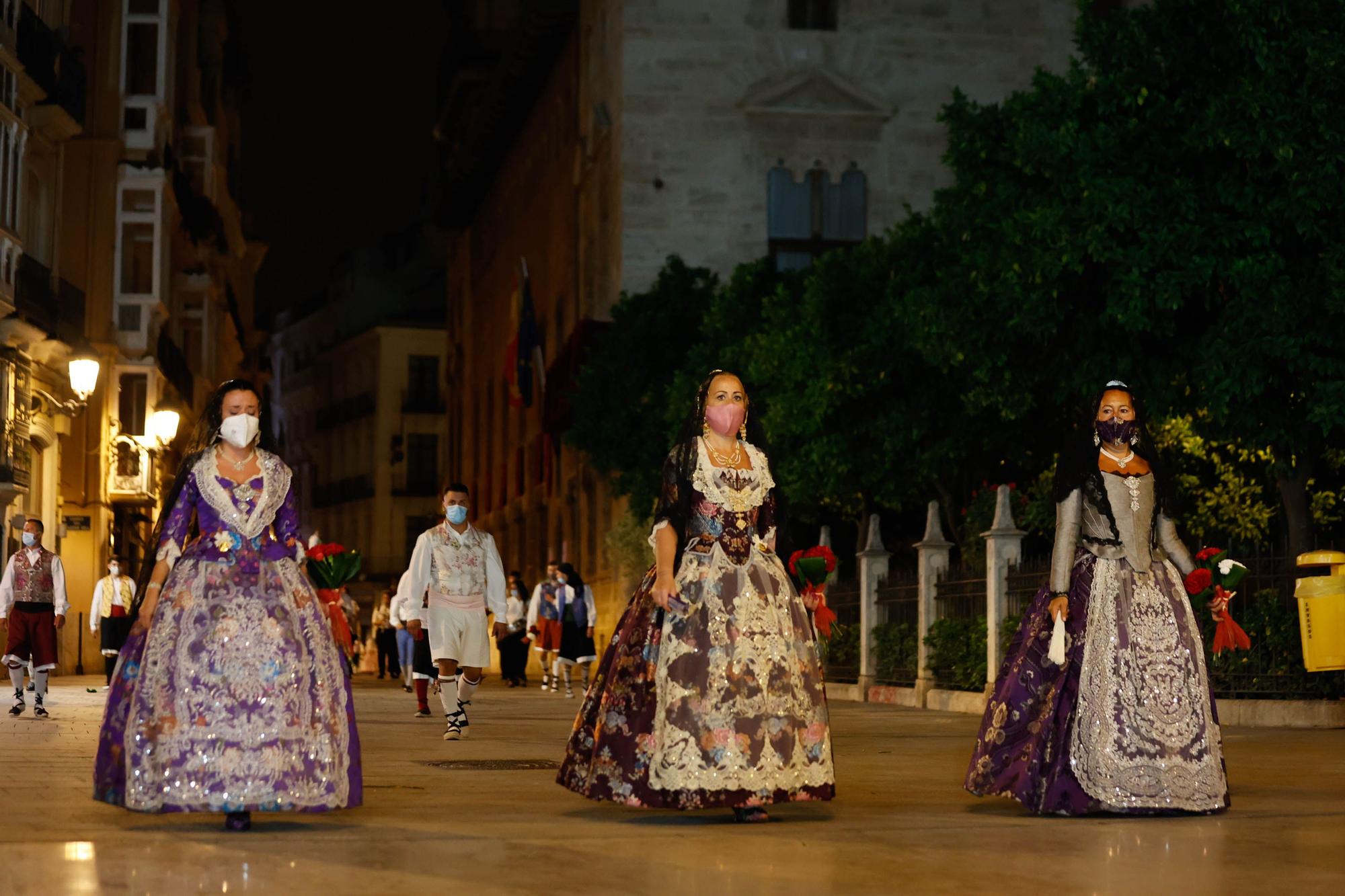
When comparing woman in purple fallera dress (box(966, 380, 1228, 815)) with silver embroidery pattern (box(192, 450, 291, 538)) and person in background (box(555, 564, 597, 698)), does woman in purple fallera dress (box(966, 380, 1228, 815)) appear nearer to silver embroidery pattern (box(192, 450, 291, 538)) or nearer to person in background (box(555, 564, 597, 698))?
silver embroidery pattern (box(192, 450, 291, 538))

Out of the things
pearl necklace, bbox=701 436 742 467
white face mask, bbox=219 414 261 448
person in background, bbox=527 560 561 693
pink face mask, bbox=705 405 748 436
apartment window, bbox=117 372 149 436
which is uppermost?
apartment window, bbox=117 372 149 436

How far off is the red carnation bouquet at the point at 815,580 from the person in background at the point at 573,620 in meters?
19.6

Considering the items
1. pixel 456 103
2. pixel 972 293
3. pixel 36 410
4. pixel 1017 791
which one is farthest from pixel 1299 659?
pixel 456 103

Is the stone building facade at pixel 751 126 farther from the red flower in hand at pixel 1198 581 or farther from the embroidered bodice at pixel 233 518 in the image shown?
the embroidered bodice at pixel 233 518

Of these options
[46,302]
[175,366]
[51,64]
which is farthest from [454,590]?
[175,366]

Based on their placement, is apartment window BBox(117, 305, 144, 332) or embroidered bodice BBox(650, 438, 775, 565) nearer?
embroidered bodice BBox(650, 438, 775, 565)

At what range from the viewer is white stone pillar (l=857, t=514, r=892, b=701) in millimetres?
28172

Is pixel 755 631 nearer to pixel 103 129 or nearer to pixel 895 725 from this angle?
pixel 895 725

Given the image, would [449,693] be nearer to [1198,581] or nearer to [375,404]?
[1198,581]

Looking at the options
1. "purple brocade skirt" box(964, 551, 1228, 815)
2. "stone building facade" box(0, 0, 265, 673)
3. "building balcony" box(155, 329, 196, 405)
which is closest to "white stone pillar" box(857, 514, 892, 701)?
"stone building facade" box(0, 0, 265, 673)

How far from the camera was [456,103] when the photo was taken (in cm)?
7825

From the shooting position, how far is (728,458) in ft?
33.3

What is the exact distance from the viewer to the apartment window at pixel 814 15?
46156 mm

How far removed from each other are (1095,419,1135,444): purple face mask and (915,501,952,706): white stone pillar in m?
14.7
